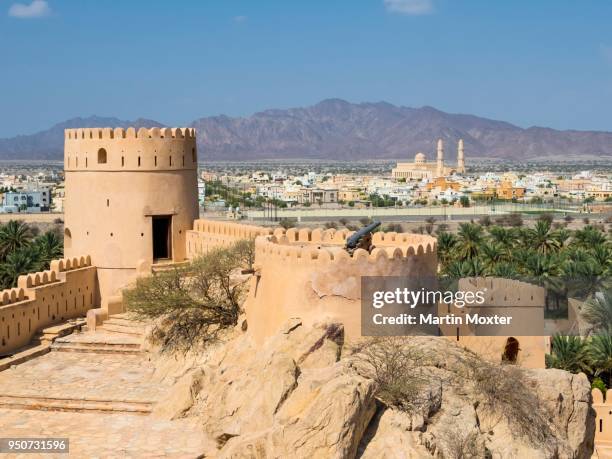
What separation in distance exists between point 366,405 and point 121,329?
9845mm

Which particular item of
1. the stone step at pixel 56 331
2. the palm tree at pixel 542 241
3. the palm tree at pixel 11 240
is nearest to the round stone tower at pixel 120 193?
the stone step at pixel 56 331

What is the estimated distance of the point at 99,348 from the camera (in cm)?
2008

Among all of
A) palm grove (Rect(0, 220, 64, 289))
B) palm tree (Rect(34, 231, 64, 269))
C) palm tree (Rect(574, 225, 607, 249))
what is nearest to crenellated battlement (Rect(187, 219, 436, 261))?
palm grove (Rect(0, 220, 64, 289))

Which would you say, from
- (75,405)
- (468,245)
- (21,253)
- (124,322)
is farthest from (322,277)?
(468,245)

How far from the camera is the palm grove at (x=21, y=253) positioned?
28.2m

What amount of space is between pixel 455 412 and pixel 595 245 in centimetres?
2321

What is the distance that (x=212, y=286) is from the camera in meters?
20.0

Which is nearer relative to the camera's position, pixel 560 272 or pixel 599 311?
pixel 599 311

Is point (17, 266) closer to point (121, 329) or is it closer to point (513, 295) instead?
point (121, 329)

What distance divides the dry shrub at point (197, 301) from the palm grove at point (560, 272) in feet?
25.8

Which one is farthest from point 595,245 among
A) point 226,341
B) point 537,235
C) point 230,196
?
point 230,196

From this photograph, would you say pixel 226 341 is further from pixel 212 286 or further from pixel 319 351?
pixel 319 351

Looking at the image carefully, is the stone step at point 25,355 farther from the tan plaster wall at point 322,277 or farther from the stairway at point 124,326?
the tan plaster wall at point 322,277

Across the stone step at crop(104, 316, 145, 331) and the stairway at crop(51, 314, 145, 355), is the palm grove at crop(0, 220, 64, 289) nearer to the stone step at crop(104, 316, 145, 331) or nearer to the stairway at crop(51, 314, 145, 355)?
the stone step at crop(104, 316, 145, 331)
